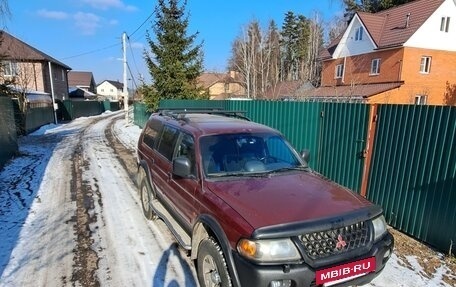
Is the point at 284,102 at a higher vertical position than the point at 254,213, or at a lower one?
higher

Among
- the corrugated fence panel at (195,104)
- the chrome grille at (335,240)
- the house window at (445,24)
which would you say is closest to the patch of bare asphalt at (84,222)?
the chrome grille at (335,240)

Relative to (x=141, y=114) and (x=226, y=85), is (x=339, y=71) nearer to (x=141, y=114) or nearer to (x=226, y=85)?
(x=141, y=114)

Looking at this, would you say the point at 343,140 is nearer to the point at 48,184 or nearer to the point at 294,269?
the point at 294,269

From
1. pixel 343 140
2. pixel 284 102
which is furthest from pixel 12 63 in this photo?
pixel 343 140

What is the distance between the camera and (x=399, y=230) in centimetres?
502

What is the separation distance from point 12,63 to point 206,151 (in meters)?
27.3

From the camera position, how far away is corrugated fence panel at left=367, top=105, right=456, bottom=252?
4246 millimetres

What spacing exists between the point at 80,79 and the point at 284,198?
80006mm

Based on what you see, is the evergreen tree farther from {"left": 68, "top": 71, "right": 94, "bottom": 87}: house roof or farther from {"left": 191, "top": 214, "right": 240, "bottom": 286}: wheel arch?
{"left": 68, "top": 71, "right": 94, "bottom": 87}: house roof

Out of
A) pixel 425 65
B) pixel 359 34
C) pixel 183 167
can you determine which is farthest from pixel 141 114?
pixel 425 65

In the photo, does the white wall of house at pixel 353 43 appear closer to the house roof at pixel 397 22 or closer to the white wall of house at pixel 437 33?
the house roof at pixel 397 22

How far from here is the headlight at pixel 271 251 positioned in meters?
2.43

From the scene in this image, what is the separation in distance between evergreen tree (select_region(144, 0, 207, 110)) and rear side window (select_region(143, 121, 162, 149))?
12.7 m

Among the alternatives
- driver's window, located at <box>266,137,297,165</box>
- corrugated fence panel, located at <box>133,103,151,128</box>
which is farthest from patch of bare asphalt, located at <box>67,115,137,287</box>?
corrugated fence panel, located at <box>133,103,151,128</box>
